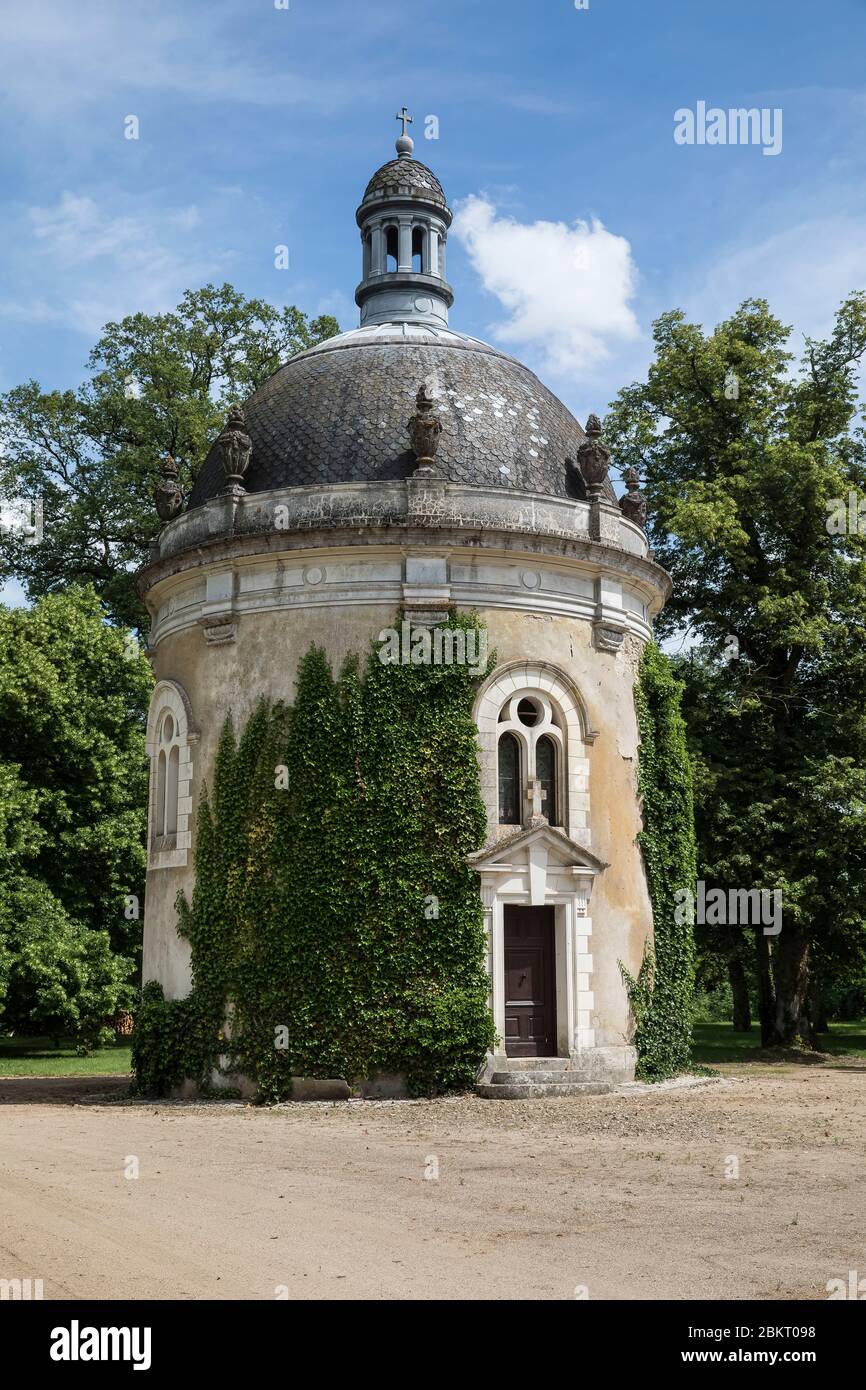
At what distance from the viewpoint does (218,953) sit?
2172cm

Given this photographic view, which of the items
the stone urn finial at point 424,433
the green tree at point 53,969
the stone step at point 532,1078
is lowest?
the stone step at point 532,1078

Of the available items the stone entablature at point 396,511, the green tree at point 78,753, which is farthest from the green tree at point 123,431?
the stone entablature at point 396,511

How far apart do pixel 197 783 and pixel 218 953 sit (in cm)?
286

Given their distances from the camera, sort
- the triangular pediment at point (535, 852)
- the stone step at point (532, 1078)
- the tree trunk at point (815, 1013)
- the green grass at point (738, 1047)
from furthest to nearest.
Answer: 1. the tree trunk at point (815, 1013)
2. the green grass at point (738, 1047)
3. the triangular pediment at point (535, 852)
4. the stone step at point (532, 1078)

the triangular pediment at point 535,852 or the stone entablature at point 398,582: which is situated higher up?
the stone entablature at point 398,582

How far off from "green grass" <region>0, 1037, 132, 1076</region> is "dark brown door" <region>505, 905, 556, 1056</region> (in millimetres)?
11472

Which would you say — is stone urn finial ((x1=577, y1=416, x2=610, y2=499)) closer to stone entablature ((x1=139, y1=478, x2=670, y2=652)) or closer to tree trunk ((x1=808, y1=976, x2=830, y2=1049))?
stone entablature ((x1=139, y1=478, x2=670, y2=652))

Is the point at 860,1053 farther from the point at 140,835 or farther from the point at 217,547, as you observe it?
the point at 217,547

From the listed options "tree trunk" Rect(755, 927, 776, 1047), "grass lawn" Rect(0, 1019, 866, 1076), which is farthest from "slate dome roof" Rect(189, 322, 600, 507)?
"tree trunk" Rect(755, 927, 776, 1047)

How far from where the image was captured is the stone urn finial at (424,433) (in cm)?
2219

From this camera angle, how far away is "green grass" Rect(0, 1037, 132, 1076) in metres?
30.2

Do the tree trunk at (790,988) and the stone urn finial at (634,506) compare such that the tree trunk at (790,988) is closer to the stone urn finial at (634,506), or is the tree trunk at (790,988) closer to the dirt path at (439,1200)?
the stone urn finial at (634,506)

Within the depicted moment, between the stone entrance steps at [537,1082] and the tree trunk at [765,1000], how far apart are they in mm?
12953

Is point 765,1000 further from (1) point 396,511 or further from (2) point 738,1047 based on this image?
(1) point 396,511
